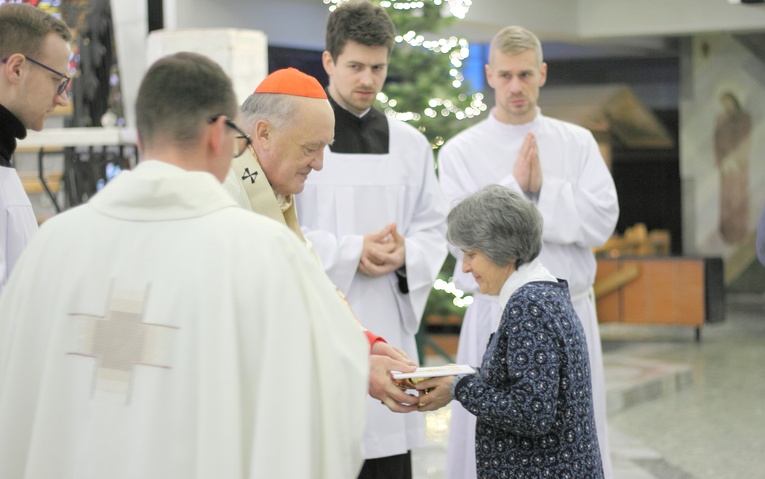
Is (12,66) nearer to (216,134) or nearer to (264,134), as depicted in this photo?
(264,134)

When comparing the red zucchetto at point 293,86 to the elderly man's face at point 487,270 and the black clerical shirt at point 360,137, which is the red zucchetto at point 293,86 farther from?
the black clerical shirt at point 360,137

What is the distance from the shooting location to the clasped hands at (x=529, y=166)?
4.15 meters

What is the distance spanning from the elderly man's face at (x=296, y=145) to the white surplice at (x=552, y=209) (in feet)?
4.48

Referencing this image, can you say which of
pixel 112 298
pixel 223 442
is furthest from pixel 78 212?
pixel 223 442

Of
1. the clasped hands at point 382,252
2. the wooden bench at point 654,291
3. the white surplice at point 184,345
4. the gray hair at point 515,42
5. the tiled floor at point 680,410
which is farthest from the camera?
the wooden bench at point 654,291

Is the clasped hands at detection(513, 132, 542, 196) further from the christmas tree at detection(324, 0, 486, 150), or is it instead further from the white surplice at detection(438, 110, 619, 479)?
the christmas tree at detection(324, 0, 486, 150)

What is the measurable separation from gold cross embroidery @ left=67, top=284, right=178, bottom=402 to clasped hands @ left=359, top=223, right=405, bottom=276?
6.22ft

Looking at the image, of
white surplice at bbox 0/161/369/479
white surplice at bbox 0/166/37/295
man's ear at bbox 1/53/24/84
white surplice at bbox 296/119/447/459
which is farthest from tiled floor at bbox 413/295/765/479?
white surplice at bbox 0/161/369/479

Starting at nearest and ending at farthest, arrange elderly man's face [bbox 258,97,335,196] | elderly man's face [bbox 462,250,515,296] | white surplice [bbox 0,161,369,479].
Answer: white surplice [bbox 0,161,369,479] < elderly man's face [bbox 258,97,335,196] < elderly man's face [bbox 462,250,515,296]

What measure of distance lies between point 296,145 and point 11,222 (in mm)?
872

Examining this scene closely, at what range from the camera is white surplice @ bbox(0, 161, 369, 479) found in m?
1.73

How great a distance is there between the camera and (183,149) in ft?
5.91

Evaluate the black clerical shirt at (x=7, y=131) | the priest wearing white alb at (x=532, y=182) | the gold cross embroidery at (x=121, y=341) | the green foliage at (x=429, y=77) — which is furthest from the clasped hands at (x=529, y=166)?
the green foliage at (x=429, y=77)

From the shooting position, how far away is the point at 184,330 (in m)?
A: 1.74
